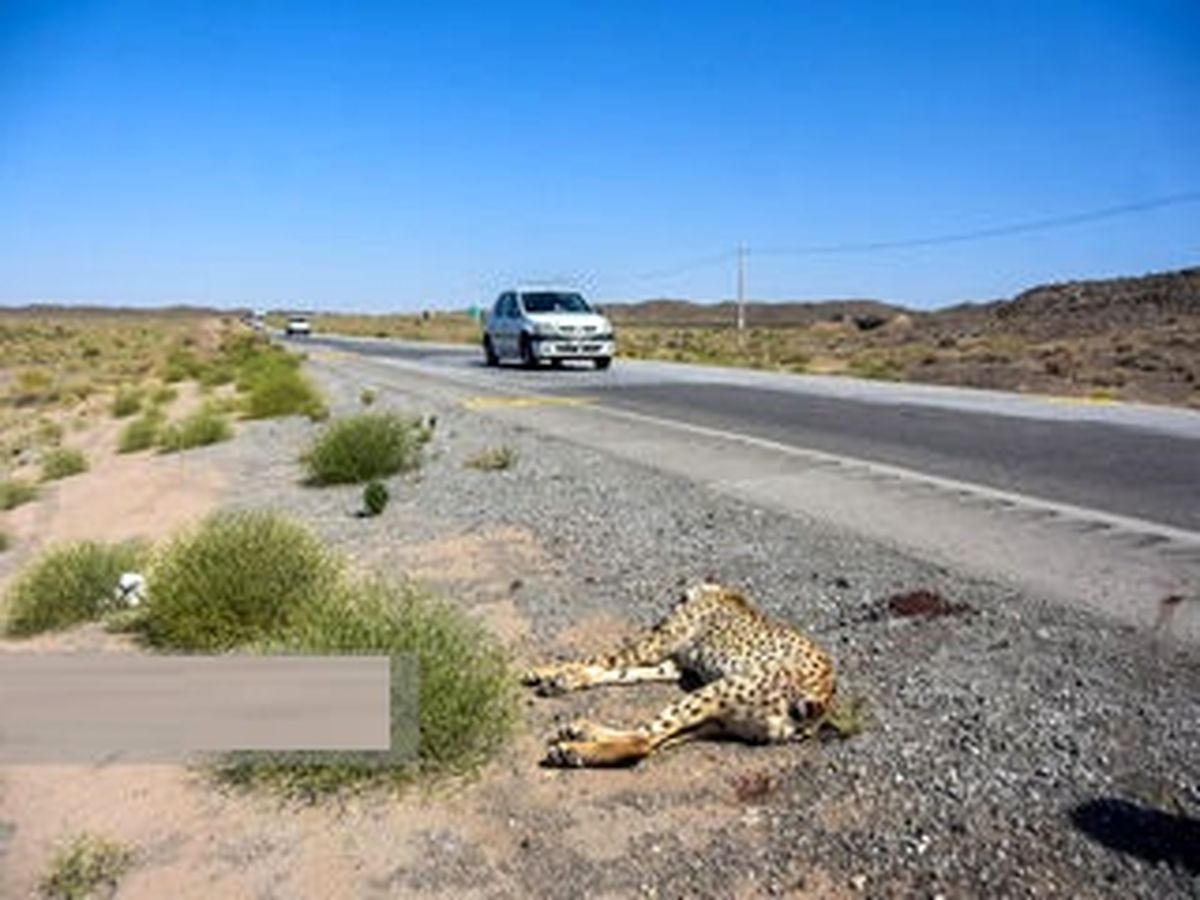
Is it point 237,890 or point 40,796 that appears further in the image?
point 40,796

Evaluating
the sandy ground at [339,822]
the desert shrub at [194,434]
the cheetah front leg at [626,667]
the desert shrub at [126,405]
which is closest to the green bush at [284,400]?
the desert shrub at [194,434]

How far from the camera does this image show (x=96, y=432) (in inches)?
975

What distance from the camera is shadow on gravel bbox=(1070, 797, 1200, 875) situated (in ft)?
12.3

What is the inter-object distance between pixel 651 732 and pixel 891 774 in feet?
2.87

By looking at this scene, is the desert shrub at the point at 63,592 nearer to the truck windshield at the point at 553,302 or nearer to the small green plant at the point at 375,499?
the small green plant at the point at 375,499

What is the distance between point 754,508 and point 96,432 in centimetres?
1849

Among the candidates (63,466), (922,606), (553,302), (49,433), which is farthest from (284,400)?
(922,606)

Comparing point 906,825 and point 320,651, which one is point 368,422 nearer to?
point 320,651

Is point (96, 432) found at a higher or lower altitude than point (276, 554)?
lower

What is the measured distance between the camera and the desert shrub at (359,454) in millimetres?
13102

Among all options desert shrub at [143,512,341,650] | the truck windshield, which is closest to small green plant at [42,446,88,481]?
desert shrub at [143,512,341,650]

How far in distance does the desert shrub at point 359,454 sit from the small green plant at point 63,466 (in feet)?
19.5

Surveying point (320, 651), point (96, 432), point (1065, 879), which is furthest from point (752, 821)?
point (96, 432)

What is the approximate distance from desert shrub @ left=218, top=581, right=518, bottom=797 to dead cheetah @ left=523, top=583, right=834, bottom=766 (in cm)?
32
